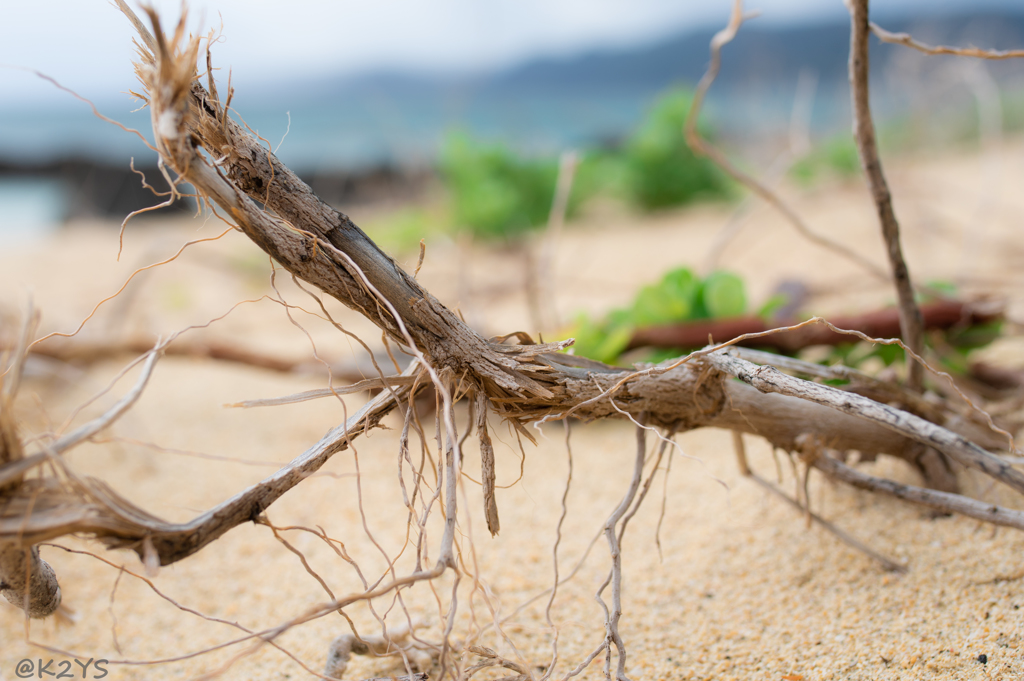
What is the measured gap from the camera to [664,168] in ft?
13.8

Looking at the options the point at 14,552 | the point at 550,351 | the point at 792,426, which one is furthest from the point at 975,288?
the point at 14,552

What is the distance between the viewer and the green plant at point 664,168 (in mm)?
4000

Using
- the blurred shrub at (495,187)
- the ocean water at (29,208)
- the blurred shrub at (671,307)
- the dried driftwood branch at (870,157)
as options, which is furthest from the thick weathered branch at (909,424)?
the ocean water at (29,208)

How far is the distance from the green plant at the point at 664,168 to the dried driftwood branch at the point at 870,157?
3199 mm

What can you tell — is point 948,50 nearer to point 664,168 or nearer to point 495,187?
point 495,187

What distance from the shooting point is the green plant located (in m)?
4.00

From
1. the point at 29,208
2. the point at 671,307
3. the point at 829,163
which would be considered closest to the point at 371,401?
the point at 671,307

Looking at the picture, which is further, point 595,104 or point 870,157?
point 595,104

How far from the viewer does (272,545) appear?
1228 mm

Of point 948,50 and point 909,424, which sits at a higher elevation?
point 948,50

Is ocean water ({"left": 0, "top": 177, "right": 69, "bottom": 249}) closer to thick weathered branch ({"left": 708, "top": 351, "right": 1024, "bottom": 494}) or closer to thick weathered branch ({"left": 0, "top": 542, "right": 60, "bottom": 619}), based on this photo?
thick weathered branch ({"left": 0, "top": 542, "right": 60, "bottom": 619})

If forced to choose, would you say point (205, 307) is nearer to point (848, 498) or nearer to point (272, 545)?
point (272, 545)

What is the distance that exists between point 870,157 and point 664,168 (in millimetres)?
3436

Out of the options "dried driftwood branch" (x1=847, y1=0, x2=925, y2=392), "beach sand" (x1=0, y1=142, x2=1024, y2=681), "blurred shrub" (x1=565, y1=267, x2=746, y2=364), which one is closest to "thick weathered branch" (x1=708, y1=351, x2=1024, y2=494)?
"beach sand" (x1=0, y1=142, x2=1024, y2=681)
